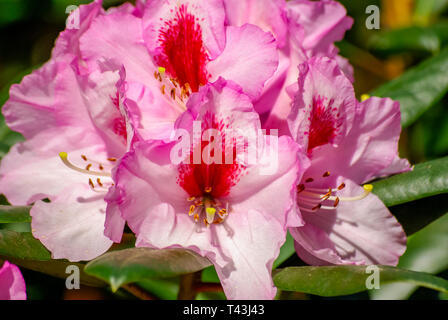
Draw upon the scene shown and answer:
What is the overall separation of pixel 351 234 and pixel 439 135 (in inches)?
37.4

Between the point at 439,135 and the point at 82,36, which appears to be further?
the point at 439,135

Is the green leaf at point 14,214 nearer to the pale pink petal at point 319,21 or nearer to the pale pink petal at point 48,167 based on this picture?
the pale pink petal at point 48,167

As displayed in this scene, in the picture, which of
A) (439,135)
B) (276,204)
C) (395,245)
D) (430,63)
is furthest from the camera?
(439,135)

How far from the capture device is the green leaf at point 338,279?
0.75 m

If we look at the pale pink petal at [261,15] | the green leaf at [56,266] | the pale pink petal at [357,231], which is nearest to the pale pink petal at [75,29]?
the pale pink petal at [261,15]

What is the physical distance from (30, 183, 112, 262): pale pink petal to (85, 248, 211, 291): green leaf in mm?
124

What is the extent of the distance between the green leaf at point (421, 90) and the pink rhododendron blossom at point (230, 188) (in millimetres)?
568

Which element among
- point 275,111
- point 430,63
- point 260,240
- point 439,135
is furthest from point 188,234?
point 439,135

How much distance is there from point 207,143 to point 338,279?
0.27 metres

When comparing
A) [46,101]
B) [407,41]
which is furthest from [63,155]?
[407,41]

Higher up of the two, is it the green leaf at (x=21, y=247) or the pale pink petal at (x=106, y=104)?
the pale pink petal at (x=106, y=104)

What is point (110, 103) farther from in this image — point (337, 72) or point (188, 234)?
point (337, 72)

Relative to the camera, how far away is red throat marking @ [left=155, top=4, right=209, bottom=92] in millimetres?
957

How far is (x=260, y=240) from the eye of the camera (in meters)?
0.86
